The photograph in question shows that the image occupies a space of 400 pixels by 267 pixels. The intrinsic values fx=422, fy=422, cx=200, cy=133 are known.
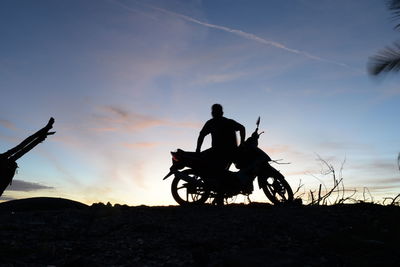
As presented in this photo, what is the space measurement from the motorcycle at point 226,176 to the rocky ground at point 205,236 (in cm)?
85

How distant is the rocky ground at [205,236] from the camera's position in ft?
18.5

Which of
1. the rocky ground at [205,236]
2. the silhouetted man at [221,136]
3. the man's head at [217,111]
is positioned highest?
the man's head at [217,111]

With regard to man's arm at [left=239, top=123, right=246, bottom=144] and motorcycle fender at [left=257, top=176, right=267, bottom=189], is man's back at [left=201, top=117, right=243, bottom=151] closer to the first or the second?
man's arm at [left=239, top=123, right=246, bottom=144]

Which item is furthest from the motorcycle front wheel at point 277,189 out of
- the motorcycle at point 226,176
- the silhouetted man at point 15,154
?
the silhouetted man at point 15,154

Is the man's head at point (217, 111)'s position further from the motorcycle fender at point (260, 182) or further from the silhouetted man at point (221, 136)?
the motorcycle fender at point (260, 182)

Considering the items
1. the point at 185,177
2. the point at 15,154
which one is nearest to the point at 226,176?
the point at 185,177

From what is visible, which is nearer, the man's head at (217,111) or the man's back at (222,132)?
the man's back at (222,132)

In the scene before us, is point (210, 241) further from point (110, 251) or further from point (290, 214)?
point (290, 214)

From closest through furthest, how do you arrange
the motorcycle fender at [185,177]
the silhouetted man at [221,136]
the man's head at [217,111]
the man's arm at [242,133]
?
the motorcycle fender at [185,177] → the silhouetted man at [221,136] → the man's head at [217,111] → the man's arm at [242,133]

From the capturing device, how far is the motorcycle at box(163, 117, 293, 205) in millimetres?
9336

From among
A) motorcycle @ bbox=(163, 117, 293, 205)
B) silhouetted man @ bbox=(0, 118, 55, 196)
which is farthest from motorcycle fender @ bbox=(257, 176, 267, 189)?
silhouetted man @ bbox=(0, 118, 55, 196)

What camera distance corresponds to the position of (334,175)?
10.2 metres

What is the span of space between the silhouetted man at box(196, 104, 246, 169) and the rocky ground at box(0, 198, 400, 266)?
1463 millimetres

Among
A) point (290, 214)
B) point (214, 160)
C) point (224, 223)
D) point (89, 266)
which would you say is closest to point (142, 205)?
point (214, 160)
